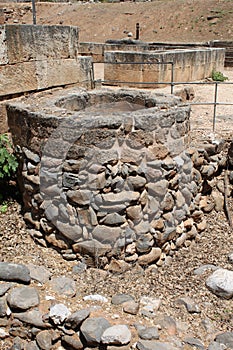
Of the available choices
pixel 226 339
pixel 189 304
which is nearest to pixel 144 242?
pixel 189 304

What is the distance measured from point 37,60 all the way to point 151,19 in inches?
949

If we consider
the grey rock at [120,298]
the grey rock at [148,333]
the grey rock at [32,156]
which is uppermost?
the grey rock at [32,156]

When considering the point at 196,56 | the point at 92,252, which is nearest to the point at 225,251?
the point at 92,252

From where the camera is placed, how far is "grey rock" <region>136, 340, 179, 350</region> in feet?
13.7

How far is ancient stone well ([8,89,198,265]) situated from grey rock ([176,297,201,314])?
71 centimetres

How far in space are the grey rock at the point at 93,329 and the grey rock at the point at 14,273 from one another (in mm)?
949

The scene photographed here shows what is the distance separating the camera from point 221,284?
510 centimetres

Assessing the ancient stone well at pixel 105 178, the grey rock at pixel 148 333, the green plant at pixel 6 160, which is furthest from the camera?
the green plant at pixel 6 160

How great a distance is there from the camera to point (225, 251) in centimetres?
595

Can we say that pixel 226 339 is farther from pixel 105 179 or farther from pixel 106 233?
pixel 105 179

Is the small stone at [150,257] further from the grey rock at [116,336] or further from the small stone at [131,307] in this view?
the grey rock at [116,336]

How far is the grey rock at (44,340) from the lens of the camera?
14.7ft

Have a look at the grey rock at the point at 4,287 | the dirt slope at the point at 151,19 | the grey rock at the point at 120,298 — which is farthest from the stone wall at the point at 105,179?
the dirt slope at the point at 151,19

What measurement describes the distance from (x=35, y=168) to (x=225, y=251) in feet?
9.64
